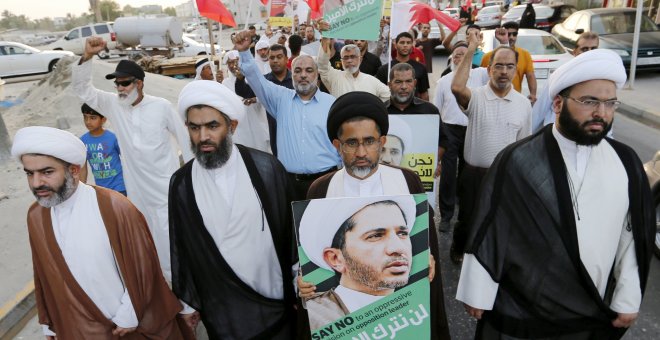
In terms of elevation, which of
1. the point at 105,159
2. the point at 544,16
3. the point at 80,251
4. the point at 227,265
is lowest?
the point at 227,265

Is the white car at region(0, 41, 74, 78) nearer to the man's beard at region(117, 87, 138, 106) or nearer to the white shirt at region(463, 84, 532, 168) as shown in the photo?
the man's beard at region(117, 87, 138, 106)

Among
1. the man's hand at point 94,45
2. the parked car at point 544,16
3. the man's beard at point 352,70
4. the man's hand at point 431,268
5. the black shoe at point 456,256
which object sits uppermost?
the parked car at point 544,16

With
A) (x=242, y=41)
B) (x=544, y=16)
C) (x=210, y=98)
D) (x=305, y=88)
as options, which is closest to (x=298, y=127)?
(x=305, y=88)

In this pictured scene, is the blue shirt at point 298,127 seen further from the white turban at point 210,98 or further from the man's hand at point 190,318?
the man's hand at point 190,318

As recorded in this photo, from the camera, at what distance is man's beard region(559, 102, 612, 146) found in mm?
2018

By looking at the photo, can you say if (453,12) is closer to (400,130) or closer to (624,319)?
(400,130)

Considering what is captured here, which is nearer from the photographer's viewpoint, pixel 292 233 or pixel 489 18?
pixel 292 233

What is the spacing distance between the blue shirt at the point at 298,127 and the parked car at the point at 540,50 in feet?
19.2

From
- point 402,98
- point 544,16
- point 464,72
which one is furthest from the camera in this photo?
point 544,16

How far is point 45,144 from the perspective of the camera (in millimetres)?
2195

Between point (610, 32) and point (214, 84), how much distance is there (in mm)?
13350

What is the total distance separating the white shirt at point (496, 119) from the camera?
3.63 meters

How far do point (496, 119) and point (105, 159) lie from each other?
11.4 feet

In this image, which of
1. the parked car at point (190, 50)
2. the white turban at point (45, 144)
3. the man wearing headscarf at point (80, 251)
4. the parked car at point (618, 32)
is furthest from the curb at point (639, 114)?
the parked car at point (190, 50)
